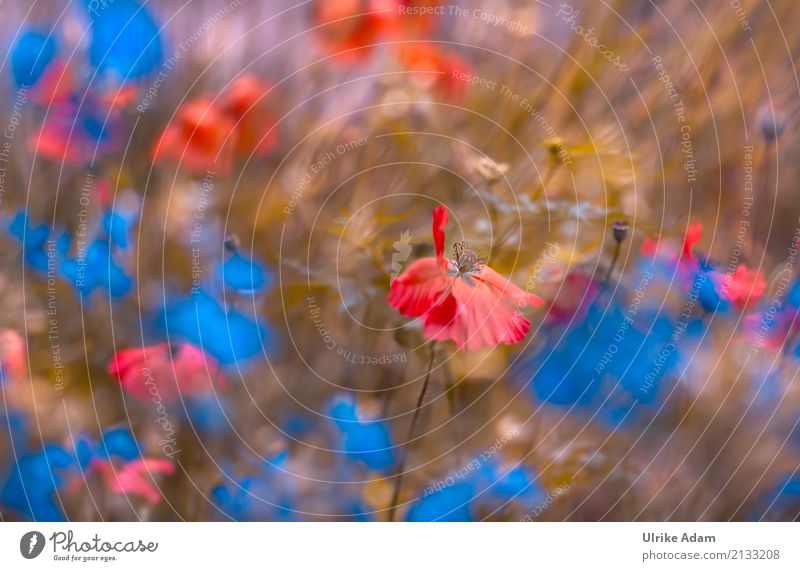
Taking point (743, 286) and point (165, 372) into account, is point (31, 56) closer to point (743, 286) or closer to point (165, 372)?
point (165, 372)

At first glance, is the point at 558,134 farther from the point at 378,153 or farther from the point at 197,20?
the point at 197,20

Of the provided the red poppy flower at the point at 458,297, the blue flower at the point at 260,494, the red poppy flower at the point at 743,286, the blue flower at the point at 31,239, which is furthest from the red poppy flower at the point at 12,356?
the red poppy flower at the point at 743,286

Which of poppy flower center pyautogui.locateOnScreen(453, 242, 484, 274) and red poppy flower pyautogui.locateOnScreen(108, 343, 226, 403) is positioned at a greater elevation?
poppy flower center pyautogui.locateOnScreen(453, 242, 484, 274)

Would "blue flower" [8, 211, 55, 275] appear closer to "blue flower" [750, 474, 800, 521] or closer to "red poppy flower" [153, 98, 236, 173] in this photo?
"red poppy flower" [153, 98, 236, 173]

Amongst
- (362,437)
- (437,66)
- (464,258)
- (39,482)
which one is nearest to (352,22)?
(437,66)

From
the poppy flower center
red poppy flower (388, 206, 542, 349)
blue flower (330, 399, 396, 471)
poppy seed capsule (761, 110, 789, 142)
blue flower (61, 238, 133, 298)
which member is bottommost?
blue flower (330, 399, 396, 471)

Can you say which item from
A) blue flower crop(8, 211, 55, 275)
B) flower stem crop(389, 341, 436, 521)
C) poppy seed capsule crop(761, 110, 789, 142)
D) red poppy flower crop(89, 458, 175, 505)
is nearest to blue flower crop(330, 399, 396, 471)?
flower stem crop(389, 341, 436, 521)

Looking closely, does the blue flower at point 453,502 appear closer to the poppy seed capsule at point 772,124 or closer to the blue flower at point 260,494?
the blue flower at point 260,494
